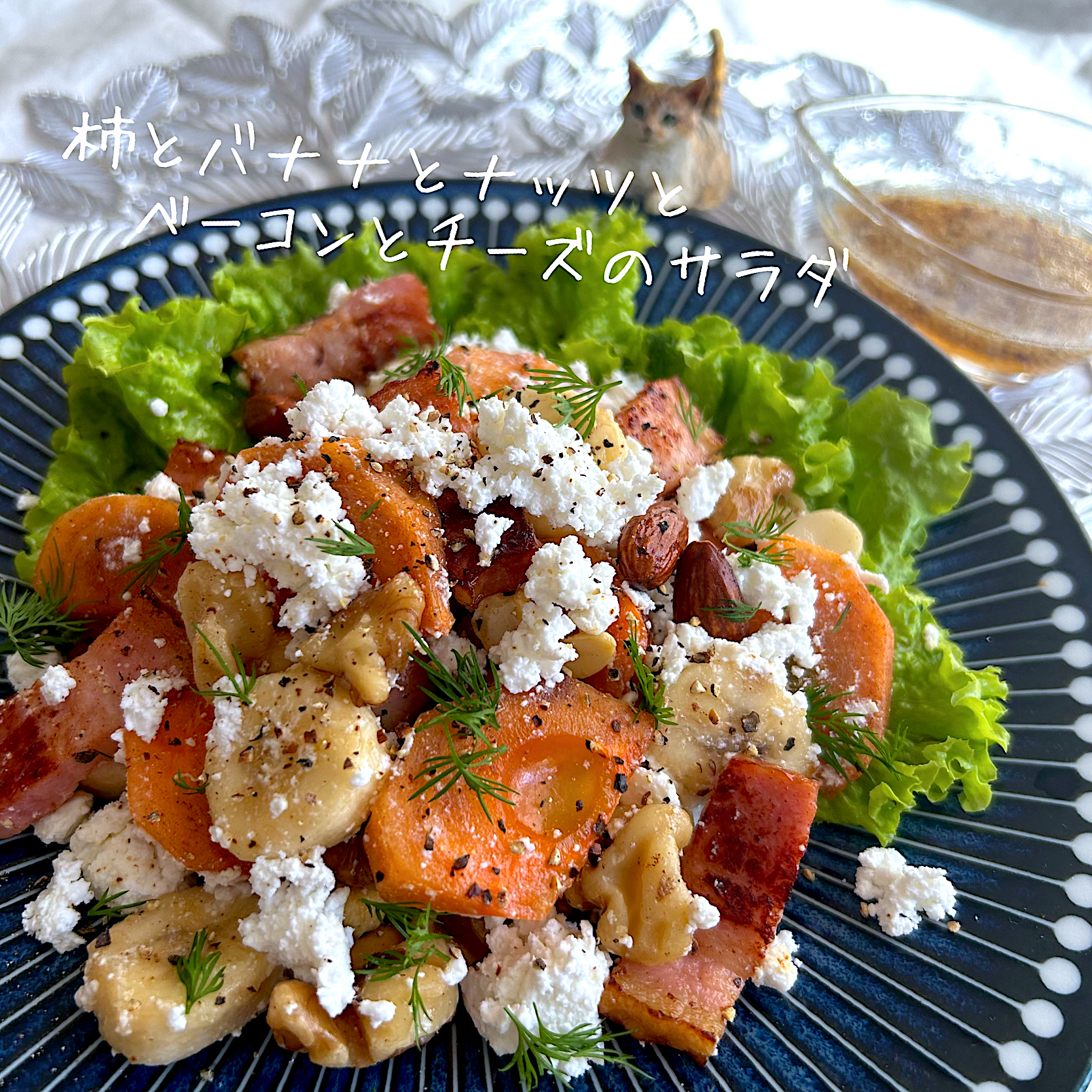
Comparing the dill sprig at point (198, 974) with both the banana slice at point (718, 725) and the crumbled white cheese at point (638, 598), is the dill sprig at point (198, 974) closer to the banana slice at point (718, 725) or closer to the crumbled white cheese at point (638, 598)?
the banana slice at point (718, 725)

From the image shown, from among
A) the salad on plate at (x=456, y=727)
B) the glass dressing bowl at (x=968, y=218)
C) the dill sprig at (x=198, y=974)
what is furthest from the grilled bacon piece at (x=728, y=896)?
the glass dressing bowl at (x=968, y=218)

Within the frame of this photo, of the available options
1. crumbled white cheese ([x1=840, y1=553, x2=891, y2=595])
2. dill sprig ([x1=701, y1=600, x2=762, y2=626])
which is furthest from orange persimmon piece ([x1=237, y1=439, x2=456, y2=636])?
crumbled white cheese ([x1=840, y1=553, x2=891, y2=595])

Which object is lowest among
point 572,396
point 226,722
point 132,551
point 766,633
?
point 132,551

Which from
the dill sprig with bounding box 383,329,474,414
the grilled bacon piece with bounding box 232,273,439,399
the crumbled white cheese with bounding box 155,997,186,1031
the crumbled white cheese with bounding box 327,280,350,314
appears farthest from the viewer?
the crumbled white cheese with bounding box 327,280,350,314

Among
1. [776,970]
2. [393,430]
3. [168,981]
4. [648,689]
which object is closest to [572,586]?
[648,689]

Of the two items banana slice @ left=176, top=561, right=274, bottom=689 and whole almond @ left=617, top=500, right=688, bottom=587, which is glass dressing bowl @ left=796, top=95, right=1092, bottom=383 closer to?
whole almond @ left=617, top=500, right=688, bottom=587

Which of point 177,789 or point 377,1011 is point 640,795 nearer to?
point 377,1011
